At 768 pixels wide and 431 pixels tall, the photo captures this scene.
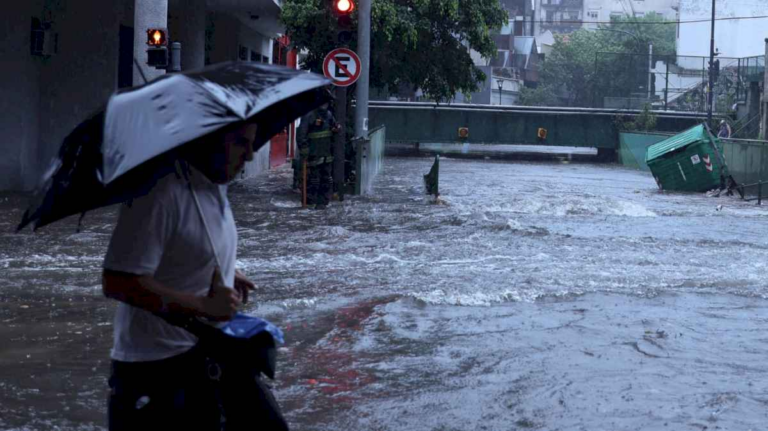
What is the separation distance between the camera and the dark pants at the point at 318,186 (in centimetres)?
1797

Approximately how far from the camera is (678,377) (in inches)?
280

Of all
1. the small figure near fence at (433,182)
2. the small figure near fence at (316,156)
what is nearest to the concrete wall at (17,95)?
the small figure near fence at (316,156)

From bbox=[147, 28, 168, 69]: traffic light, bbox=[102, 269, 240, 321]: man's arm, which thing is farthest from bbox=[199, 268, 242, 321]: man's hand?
bbox=[147, 28, 168, 69]: traffic light

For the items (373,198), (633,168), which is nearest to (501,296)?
(373,198)

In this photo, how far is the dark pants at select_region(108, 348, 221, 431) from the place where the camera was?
3.32 meters

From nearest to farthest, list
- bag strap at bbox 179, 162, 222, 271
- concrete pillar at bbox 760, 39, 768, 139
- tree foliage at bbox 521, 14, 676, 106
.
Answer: bag strap at bbox 179, 162, 222, 271
concrete pillar at bbox 760, 39, 768, 139
tree foliage at bbox 521, 14, 676, 106

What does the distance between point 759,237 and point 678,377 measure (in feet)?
31.2

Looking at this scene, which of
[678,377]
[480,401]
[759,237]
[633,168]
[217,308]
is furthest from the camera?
[633,168]

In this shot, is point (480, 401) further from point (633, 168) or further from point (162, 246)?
point (633, 168)

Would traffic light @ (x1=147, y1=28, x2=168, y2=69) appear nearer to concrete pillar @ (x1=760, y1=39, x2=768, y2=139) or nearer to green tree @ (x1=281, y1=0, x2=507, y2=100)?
green tree @ (x1=281, y1=0, x2=507, y2=100)

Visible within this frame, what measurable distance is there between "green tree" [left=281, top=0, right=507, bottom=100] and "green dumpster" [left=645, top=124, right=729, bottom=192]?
197 inches

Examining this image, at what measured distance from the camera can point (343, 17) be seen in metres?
18.3

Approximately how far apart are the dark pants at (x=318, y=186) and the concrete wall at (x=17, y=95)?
16.8 feet

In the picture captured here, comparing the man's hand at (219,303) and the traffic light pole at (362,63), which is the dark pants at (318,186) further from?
the man's hand at (219,303)
